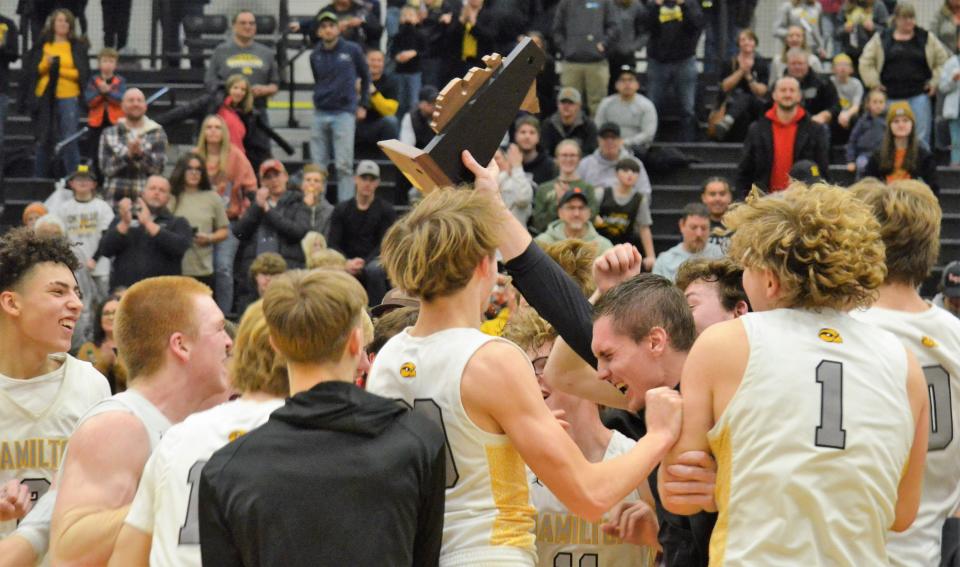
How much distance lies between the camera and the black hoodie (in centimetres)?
346

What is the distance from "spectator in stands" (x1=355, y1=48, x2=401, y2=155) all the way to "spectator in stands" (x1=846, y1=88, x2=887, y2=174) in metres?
5.11

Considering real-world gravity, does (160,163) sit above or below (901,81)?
below

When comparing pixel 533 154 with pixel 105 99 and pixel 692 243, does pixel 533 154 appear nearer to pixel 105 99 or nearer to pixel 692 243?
pixel 692 243

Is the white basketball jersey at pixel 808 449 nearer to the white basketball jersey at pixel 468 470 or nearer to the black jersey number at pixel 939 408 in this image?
the white basketball jersey at pixel 468 470

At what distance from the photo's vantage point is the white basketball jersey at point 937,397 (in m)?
4.45

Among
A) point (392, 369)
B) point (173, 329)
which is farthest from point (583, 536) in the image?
point (173, 329)

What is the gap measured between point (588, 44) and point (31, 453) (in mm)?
11159

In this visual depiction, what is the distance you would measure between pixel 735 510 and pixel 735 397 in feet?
0.94

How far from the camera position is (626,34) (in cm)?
1580

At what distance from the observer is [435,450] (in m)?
3.57

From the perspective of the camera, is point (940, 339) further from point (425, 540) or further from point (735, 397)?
point (425, 540)

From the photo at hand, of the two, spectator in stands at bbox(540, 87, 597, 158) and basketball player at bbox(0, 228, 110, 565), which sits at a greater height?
basketball player at bbox(0, 228, 110, 565)

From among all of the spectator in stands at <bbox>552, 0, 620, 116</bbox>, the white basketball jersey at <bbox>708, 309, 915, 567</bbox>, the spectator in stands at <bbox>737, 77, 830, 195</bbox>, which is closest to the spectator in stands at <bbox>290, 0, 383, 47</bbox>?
the spectator in stands at <bbox>552, 0, 620, 116</bbox>

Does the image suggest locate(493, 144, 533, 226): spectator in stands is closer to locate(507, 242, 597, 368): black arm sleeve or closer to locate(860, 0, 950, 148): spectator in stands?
locate(860, 0, 950, 148): spectator in stands
